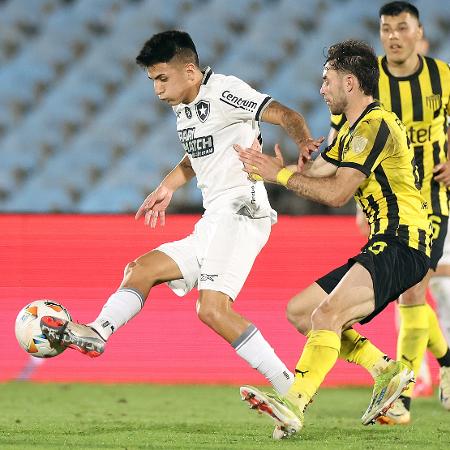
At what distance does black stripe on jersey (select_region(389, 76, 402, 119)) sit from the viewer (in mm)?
5527

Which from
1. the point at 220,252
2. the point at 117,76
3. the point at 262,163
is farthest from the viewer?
the point at 117,76

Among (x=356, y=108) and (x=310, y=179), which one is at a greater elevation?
(x=356, y=108)

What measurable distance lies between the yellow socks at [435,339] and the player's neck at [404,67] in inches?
49.8

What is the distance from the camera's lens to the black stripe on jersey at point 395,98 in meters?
5.53

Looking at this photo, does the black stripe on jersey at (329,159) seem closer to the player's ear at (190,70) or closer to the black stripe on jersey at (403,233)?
the black stripe on jersey at (403,233)

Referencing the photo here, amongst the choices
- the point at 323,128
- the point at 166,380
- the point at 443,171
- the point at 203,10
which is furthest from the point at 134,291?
the point at 203,10

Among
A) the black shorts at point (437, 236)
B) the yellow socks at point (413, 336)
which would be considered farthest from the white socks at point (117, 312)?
the black shorts at point (437, 236)

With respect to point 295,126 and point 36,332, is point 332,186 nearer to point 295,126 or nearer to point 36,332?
point 295,126

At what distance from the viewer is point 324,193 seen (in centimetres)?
417

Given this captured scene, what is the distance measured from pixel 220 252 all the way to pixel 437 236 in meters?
1.35

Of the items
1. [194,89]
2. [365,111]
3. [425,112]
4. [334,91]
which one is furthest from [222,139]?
[425,112]

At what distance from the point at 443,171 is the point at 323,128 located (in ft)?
14.9

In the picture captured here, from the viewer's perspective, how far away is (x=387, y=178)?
14.4 ft

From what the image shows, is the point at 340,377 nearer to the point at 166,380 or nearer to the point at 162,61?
the point at 166,380
